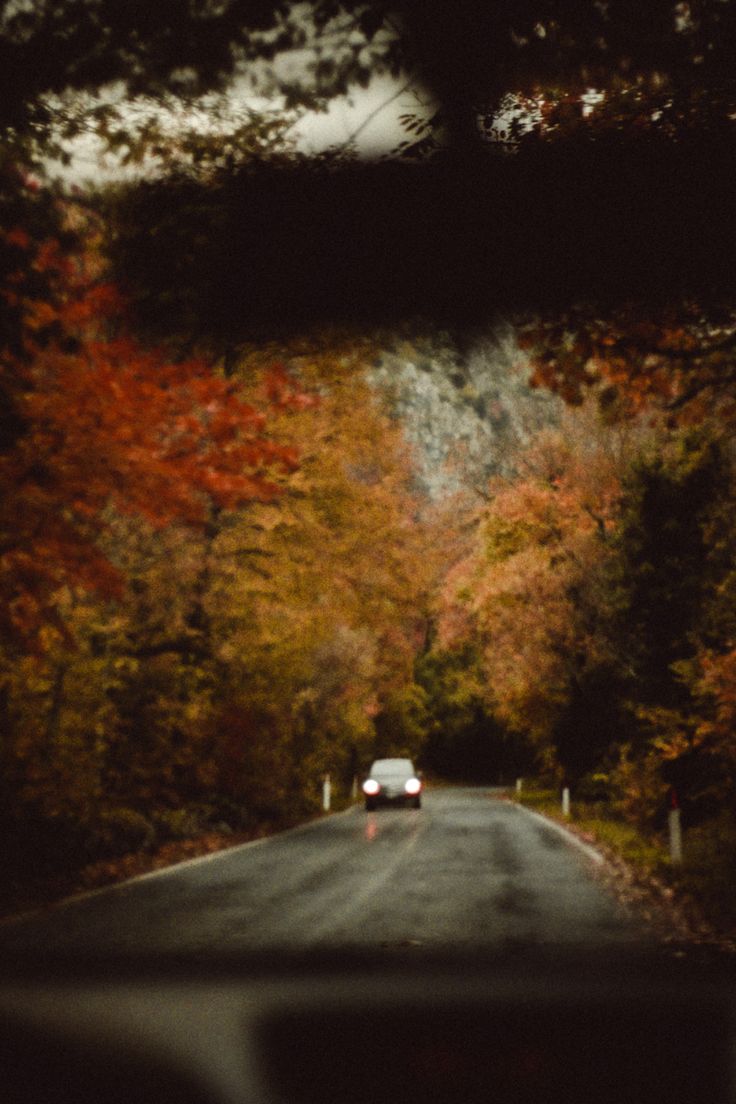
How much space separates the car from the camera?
26625mm

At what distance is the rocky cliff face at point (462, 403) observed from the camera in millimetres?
3045

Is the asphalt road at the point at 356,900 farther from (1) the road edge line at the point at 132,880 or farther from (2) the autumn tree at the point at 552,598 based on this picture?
(2) the autumn tree at the point at 552,598

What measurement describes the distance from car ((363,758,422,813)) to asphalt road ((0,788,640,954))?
271 inches

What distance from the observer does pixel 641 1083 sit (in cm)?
267

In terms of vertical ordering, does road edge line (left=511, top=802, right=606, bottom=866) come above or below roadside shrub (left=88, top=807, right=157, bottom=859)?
below

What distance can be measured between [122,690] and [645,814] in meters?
10.2

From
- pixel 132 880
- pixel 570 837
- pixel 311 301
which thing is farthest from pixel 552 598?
pixel 311 301

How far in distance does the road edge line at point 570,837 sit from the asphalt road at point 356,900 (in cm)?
18

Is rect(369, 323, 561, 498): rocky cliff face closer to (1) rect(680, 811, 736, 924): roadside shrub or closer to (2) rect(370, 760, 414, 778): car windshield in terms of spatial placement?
(1) rect(680, 811, 736, 924): roadside shrub

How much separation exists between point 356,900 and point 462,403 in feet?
22.9

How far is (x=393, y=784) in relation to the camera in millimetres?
26656

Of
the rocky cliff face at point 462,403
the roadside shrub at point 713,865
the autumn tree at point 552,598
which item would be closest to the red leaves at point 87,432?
the rocky cliff face at point 462,403

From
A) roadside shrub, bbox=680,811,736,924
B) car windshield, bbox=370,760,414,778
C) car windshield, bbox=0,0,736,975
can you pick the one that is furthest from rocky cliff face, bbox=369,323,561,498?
car windshield, bbox=370,760,414,778

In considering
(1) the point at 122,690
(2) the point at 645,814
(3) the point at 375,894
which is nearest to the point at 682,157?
(1) the point at 122,690
